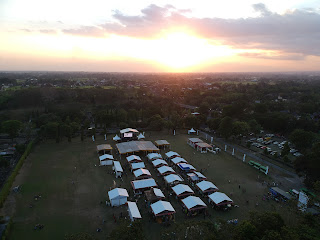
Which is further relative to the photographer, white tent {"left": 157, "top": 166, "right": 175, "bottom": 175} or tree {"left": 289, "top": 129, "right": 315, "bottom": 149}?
tree {"left": 289, "top": 129, "right": 315, "bottom": 149}

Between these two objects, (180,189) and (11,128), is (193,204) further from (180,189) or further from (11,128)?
(11,128)

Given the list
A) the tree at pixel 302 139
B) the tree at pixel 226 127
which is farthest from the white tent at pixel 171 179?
the tree at pixel 302 139

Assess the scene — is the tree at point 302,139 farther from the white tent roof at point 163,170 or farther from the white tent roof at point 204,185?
the white tent roof at point 163,170

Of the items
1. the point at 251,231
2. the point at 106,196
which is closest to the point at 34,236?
the point at 106,196

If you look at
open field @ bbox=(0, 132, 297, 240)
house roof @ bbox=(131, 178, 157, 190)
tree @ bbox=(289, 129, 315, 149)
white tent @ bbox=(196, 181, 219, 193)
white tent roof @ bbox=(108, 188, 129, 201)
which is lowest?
open field @ bbox=(0, 132, 297, 240)

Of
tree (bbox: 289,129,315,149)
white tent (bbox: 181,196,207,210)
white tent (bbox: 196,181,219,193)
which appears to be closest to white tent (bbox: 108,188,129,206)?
white tent (bbox: 181,196,207,210)

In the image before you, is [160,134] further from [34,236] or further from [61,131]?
[34,236]

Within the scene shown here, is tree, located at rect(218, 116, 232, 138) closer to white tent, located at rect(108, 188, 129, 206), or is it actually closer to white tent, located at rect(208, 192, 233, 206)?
white tent, located at rect(208, 192, 233, 206)

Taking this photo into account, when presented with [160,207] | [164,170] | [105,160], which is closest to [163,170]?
[164,170]
